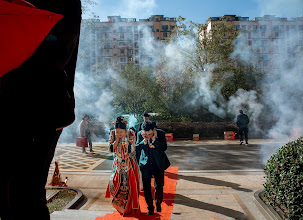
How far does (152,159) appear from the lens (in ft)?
14.8

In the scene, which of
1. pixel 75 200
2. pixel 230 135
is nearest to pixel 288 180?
pixel 75 200

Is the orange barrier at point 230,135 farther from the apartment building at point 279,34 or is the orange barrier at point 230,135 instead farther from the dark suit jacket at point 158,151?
the dark suit jacket at point 158,151

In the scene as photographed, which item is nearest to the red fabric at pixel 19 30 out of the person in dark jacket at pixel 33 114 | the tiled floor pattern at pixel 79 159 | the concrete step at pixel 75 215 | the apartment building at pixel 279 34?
the person in dark jacket at pixel 33 114

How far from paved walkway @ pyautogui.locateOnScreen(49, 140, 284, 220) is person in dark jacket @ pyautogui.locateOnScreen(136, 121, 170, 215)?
1.82 feet

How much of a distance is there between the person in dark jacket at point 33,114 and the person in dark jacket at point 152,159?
118 inches

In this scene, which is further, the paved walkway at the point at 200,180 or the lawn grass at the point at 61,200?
the lawn grass at the point at 61,200

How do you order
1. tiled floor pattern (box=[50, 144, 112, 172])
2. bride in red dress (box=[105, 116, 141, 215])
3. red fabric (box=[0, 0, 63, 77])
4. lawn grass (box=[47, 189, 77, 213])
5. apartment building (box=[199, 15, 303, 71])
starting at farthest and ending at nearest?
apartment building (box=[199, 15, 303, 71]) < tiled floor pattern (box=[50, 144, 112, 172]) < lawn grass (box=[47, 189, 77, 213]) < bride in red dress (box=[105, 116, 141, 215]) < red fabric (box=[0, 0, 63, 77])

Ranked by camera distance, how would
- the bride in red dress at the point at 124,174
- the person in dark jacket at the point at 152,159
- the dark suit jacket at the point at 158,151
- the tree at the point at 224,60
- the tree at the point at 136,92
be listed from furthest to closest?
the tree at the point at 136,92 → the tree at the point at 224,60 → the dark suit jacket at the point at 158,151 → the person in dark jacket at the point at 152,159 → the bride in red dress at the point at 124,174

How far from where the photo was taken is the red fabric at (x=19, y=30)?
45.4 inches

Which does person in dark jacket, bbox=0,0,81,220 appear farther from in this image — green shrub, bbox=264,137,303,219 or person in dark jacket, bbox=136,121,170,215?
green shrub, bbox=264,137,303,219

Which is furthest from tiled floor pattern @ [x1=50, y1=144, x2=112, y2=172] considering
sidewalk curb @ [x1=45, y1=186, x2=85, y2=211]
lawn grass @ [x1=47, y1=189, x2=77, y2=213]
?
lawn grass @ [x1=47, y1=189, x2=77, y2=213]

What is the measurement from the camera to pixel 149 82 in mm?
18312

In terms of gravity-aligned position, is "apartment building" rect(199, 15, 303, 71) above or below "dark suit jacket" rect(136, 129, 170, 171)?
above

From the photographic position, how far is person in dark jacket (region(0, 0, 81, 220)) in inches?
51.4
